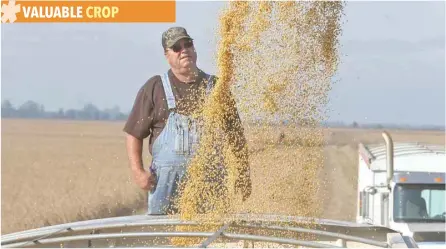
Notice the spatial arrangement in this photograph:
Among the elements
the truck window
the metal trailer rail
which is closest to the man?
the metal trailer rail

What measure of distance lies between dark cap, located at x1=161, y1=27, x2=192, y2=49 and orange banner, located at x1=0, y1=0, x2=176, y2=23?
2.65ft

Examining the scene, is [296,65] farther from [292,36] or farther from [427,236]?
[427,236]

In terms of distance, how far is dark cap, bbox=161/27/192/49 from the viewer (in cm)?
516

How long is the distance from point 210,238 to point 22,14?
4.22 meters

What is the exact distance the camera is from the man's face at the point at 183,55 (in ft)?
17.0

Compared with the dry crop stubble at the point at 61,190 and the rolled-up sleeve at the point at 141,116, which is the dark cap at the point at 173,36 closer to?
the rolled-up sleeve at the point at 141,116

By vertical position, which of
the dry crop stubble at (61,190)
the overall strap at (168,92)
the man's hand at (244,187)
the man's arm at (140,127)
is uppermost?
the overall strap at (168,92)

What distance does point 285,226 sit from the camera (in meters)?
4.41

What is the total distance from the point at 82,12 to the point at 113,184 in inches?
895

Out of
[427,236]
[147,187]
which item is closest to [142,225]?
[147,187]

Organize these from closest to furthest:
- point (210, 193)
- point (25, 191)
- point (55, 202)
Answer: point (210, 193) → point (55, 202) → point (25, 191)

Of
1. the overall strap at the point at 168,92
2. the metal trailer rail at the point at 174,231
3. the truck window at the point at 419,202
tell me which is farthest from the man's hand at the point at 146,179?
the truck window at the point at 419,202

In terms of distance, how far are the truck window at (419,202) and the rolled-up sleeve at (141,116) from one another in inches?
156

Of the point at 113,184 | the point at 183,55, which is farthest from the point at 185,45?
the point at 113,184
